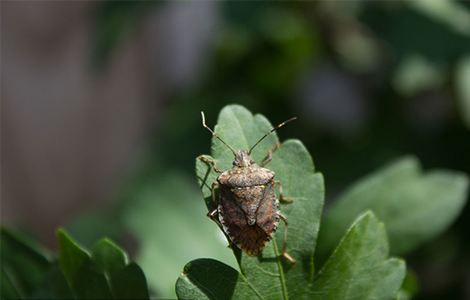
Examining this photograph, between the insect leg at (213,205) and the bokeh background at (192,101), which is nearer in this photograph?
the insect leg at (213,205)

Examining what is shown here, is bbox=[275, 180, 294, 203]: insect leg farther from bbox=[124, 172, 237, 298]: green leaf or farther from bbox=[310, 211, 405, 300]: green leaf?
bbox=[124, 172, 237, 298]: green leaf

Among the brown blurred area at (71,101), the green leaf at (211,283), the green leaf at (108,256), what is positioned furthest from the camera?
the brown blurred area at (71,101)

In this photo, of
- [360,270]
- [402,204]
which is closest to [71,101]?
[402,204]

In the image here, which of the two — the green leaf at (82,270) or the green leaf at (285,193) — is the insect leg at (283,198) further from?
the green leaf at (82,270)

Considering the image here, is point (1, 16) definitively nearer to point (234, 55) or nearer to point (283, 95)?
point (234, 55)

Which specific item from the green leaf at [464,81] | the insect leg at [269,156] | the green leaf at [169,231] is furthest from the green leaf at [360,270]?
the green leaf at [464,81]

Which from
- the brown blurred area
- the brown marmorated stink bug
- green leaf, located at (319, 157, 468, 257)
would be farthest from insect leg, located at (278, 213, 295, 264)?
A: the brown blurred area
